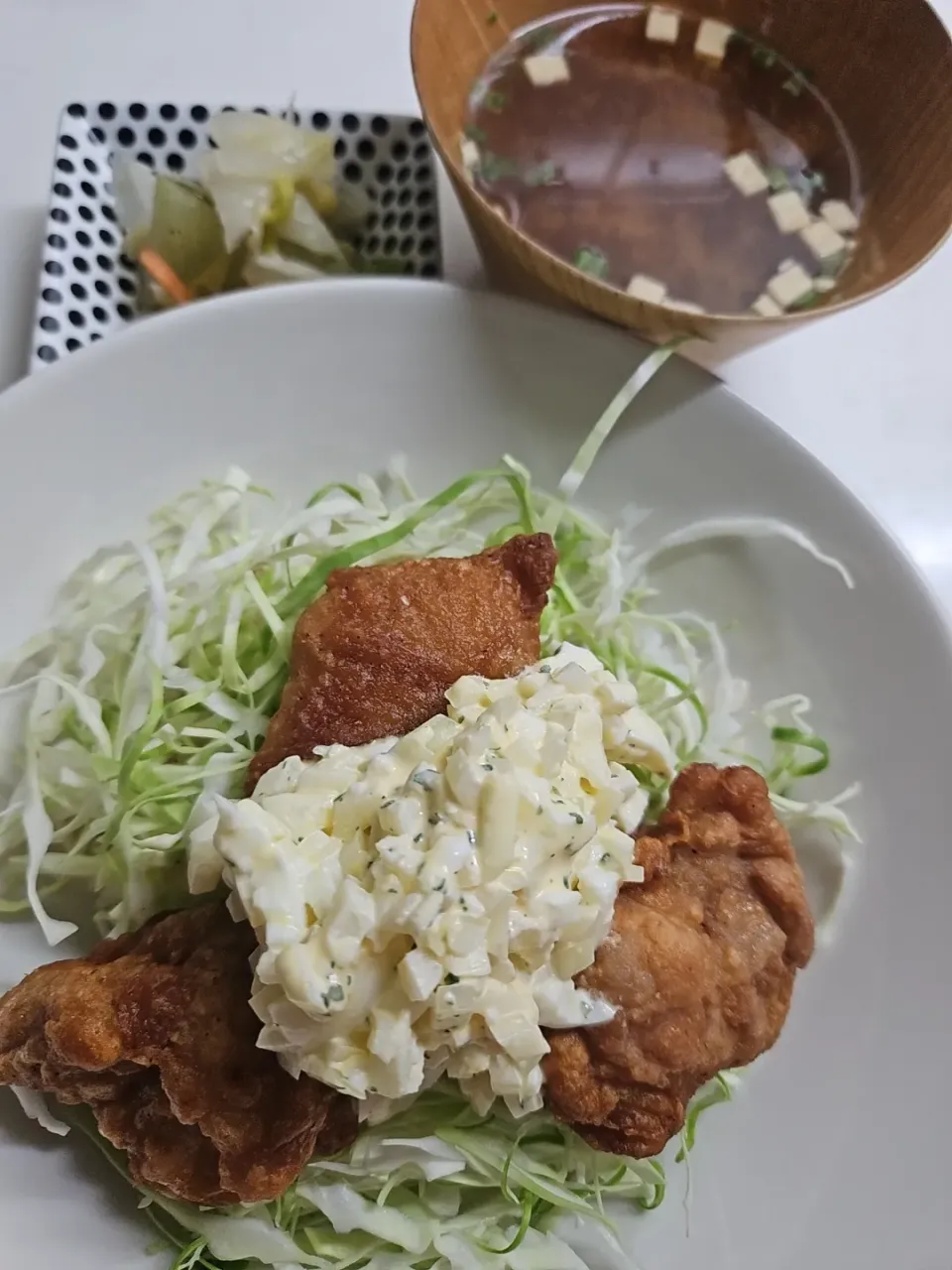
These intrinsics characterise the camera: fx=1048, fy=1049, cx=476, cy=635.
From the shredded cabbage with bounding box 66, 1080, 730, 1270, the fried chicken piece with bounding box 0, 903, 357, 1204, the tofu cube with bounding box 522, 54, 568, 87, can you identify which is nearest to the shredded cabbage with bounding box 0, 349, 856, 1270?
the shredded cabbage with bounding box 66, 1080, 730, 1270

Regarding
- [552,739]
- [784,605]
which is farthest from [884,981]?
[552,739]

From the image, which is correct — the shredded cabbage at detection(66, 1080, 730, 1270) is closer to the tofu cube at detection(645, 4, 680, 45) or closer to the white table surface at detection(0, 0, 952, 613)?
the white table surface at detection(0, 0, 952, 613)

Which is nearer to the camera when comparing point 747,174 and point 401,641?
point 401,641

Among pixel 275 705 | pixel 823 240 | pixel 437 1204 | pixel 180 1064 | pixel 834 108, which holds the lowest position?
pixel 437 1204

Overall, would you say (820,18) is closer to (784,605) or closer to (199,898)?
(784,605)

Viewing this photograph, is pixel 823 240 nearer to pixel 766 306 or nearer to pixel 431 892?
pixel 766 306

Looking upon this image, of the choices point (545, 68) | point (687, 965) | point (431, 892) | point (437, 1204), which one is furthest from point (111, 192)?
point (437, 1204)
